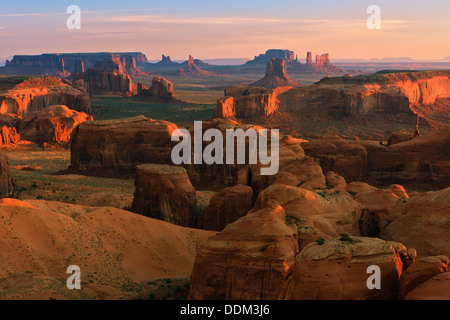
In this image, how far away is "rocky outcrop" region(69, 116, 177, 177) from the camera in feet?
186

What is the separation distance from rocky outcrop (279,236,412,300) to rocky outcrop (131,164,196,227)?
23.8 metres

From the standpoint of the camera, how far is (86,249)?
32.3 metres

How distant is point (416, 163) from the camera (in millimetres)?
55156

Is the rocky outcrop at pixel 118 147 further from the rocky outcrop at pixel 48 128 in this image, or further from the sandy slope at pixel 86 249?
the rocky outcrop at pixel 48 128

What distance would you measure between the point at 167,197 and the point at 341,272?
25612mm

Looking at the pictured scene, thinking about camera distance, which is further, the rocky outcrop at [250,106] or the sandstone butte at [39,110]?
the rocky outcrop at [250,106]

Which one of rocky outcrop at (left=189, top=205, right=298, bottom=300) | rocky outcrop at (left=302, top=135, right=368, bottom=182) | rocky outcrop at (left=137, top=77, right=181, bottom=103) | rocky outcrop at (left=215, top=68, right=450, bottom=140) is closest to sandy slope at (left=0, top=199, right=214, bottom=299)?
rocky outcrop at (left=189, top=205, right=298, bottom=300)

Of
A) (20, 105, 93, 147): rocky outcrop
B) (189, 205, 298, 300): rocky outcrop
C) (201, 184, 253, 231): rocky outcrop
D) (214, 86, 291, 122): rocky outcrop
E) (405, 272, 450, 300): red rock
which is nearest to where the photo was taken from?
(405, 272, 450, 300): red rock

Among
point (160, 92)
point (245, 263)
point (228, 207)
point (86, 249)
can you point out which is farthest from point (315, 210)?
point (160, 92)

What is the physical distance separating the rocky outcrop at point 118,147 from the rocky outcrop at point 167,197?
14825mm

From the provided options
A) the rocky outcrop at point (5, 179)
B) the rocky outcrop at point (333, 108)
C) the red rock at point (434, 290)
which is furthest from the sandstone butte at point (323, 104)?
the red rock at point (434, 290)

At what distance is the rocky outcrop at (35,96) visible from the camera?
105 m

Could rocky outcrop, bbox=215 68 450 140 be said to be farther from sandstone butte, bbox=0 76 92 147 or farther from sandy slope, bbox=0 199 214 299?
sandy slope, bbox=0 199 214 299
